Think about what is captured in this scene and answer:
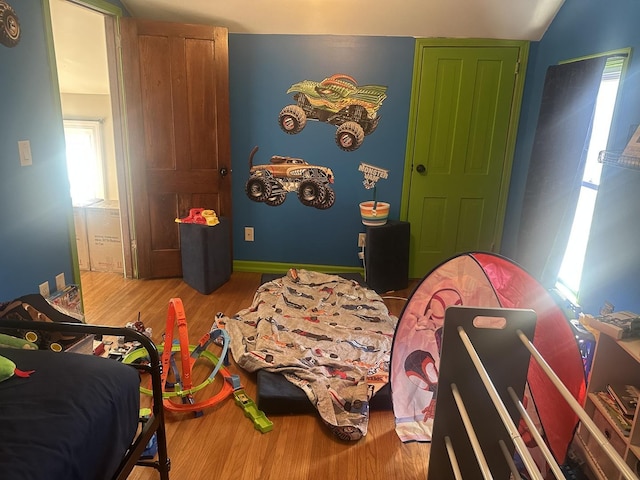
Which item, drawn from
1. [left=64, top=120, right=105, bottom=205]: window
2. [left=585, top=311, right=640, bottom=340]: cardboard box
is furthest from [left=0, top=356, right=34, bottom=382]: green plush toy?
[left=64, top=120, right=105, bottom=205]: window

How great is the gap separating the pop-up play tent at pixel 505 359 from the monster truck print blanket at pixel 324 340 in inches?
9.4

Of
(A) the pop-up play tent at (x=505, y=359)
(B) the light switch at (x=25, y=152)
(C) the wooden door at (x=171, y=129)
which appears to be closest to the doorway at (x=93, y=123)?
(C) the wooden door at (x=171, y=129)

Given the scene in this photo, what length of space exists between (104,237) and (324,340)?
2.27 m

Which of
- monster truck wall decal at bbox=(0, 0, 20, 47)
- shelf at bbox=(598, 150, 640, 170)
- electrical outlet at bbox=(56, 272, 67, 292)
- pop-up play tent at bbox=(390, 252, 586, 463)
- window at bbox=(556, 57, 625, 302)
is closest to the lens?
pop-up play tent at bbox=(390, 252, 586, 463)

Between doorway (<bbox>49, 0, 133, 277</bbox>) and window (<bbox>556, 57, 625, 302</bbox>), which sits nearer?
window (<bbox>556, 57, 625, 302</bbox>)

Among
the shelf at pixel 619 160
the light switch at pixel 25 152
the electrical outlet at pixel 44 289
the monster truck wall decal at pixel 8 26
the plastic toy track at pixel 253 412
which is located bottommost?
the plastic toy track at pixel 253 412

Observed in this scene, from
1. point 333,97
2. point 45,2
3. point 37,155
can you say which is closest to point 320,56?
point 333,97

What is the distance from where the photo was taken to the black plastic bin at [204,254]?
3494 millimetres

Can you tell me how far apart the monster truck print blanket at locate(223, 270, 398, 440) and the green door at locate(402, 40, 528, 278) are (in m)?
0.92

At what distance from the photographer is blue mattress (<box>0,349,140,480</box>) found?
3.70 feet

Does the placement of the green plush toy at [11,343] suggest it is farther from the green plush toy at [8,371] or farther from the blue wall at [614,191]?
the blue wall at [614,191]

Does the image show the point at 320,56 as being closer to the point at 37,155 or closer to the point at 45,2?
the point at 45,2

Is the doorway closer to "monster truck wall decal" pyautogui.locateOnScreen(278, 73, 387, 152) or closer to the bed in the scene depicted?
"monster truck wall decal" pyautogui.locateOnScreen(278, 73, 387, 152)

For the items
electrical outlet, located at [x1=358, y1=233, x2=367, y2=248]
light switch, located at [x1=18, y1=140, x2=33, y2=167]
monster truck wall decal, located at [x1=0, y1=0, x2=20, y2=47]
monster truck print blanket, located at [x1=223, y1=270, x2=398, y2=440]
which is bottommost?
monster truck print blanket, located at [x1=223, y1=270, x2=398, y2=440]
